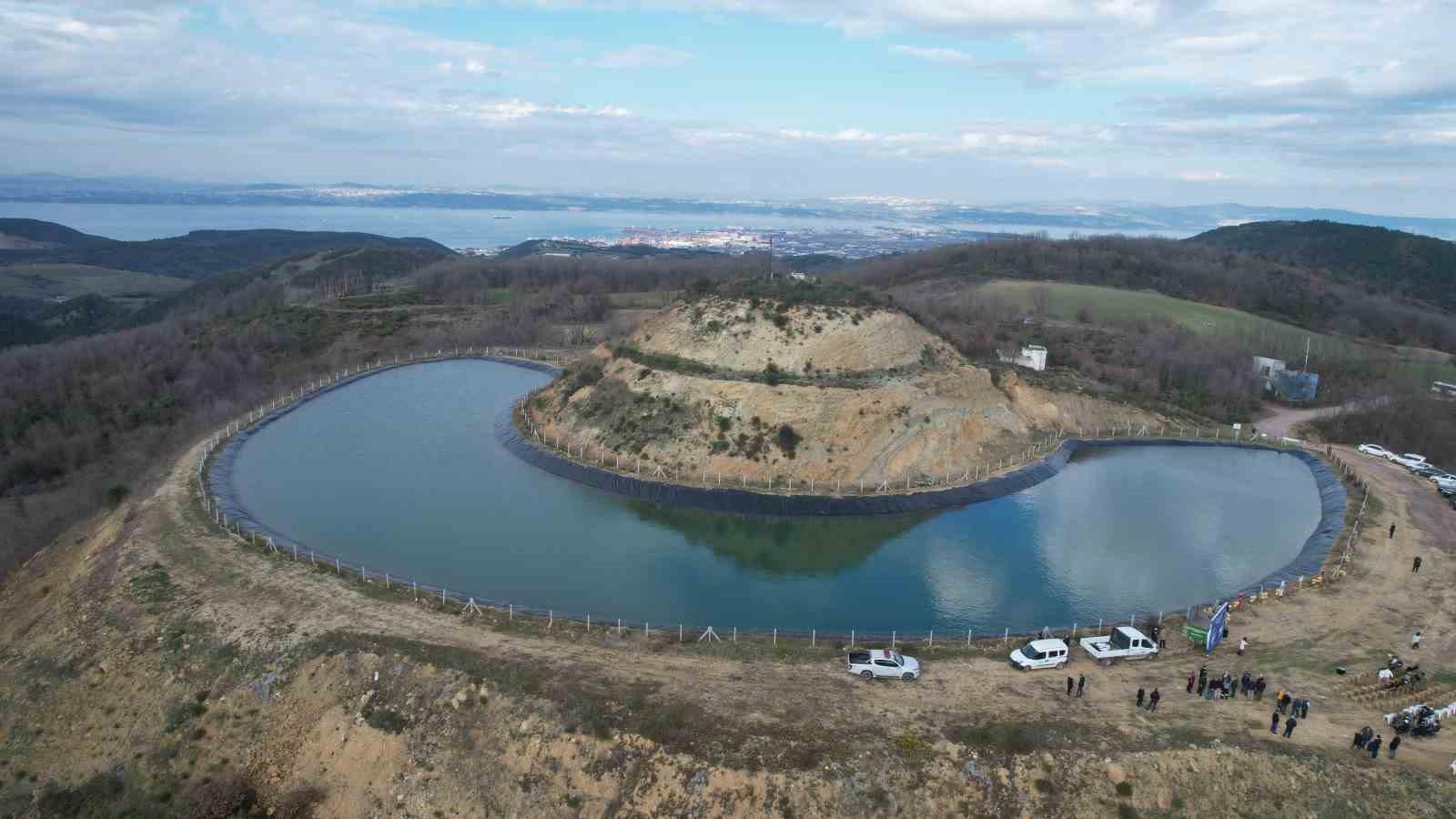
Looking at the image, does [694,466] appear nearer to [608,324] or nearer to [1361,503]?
[1361,503]

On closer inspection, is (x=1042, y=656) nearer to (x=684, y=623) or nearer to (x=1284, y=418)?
(x=684, y=623)

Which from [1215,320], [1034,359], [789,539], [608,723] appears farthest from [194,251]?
[608,723]

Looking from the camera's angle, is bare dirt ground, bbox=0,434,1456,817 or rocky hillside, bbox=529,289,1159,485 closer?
bare dirt ground, bbox=0,434,1456,817

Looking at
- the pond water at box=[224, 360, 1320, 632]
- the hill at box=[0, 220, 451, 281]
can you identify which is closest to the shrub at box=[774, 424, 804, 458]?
the pond water at box=[224, 360, 1320, 632]

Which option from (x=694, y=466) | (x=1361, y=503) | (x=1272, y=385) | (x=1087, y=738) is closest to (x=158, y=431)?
(x=694, y=466)

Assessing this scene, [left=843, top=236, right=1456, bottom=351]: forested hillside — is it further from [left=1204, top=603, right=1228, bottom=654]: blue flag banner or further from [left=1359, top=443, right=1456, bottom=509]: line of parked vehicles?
[left=1204, top=603, right=1228, bottom=654]: blue flag banner

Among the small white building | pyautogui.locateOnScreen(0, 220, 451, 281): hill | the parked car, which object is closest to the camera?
the parked car
